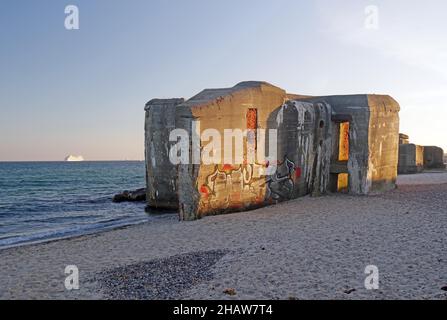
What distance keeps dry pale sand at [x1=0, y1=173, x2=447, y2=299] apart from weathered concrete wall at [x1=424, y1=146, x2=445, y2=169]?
26.7 meters

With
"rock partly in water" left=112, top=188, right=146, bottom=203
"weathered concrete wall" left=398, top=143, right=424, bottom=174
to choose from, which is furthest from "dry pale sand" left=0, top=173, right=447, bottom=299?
"weathered concrete wall" left=398, top=143, right=424, bottom=174

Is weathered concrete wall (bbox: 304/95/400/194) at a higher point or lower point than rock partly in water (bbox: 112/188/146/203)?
higher

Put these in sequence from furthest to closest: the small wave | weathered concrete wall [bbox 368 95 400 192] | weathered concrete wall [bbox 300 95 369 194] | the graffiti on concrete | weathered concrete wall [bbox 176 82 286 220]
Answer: weathered concrete wall [bbox 368 95 400 192] → weathered concrete wall [bbox 300 95 369 194] → the small wave → the graffiti on concrete → weathered concrete wall [bbox 176 82 286 220]

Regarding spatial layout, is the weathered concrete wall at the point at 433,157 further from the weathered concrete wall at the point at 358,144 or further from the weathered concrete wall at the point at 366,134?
the weathered concrete wall at the point at 358,144

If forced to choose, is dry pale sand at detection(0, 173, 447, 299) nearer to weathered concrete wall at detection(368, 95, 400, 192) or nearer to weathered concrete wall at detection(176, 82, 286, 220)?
weathered concrete wall at detection(176, 82, 286, 220)

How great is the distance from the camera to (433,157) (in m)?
37.8

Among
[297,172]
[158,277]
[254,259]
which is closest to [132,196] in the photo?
[297,172]

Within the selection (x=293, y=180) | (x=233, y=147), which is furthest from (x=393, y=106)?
(x=233, y=147)

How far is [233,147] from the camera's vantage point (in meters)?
14.2

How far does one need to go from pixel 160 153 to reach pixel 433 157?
92.4ft

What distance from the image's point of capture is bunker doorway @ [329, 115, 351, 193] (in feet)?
61.4

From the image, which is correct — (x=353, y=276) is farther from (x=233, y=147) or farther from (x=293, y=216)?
(x=233, y=147)

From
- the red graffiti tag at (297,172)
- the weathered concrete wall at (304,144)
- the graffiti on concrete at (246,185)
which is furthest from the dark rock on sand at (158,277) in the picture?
the red graffiti tag at (297,172)

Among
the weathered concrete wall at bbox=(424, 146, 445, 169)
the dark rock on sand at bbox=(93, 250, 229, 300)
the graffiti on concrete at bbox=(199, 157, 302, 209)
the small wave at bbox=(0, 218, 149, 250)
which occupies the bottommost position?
the small wave at bbox=(0, 218, 149, 250)
